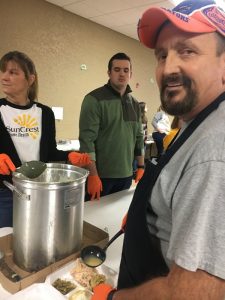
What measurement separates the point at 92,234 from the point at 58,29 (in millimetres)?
3148

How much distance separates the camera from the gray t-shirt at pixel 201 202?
1.53 ft

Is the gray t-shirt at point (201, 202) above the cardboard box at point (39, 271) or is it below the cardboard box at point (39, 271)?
above

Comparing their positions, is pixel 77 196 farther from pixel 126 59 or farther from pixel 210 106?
pixel 126 59

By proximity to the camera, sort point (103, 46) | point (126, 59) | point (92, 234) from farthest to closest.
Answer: point (103, 46) < point (126, 59) < point (92, 234)

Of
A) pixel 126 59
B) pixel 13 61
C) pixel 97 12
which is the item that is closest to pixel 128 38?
pixel 97 12

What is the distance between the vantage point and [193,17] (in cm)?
66

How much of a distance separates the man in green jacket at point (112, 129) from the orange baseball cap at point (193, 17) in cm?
122

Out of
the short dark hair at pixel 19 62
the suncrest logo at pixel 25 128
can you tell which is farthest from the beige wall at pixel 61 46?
the suncrest logo at pixel 25 128

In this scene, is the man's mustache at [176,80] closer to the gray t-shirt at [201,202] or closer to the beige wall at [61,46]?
the gray t-shirt at [201,202]

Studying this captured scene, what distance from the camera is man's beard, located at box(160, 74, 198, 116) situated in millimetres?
664

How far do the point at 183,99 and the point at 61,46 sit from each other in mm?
3321

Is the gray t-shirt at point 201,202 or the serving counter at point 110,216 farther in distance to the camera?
the serving counter at point 110,216

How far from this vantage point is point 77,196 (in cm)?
92

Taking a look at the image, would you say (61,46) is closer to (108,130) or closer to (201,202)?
(108,130)
